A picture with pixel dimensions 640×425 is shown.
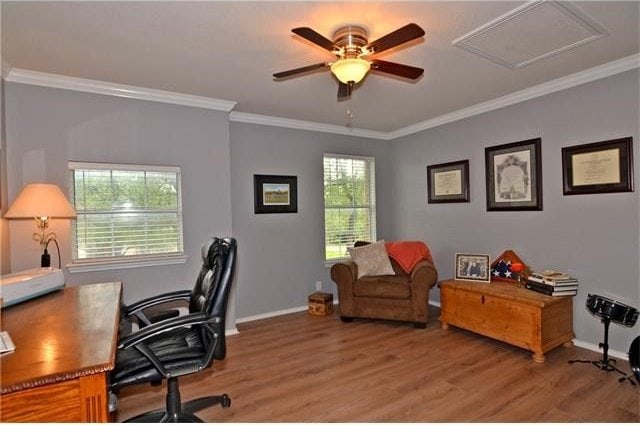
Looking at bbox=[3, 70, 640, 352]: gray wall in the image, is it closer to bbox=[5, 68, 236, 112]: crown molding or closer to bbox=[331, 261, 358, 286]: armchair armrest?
bbox=[5, 68, 236, 112]: crown molding

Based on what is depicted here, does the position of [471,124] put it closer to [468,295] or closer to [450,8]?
[468,295]

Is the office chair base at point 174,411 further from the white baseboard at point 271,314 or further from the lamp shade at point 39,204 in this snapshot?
the white baseboard at point 271,314

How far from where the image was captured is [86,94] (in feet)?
10.1

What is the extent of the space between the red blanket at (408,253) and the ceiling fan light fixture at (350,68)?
2433 millimetres

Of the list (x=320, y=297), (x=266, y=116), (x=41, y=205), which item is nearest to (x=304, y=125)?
(x=266, y=116)

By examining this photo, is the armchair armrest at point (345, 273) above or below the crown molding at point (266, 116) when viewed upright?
below

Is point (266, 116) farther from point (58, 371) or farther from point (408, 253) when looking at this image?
point (58, 371)

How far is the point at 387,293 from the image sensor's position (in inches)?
150

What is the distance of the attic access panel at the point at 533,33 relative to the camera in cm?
210

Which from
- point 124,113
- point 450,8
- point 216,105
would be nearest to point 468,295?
point 450,8

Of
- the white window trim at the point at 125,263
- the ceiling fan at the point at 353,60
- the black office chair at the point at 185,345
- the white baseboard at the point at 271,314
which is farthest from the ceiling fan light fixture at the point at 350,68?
the white baseboard at the point at 271,314

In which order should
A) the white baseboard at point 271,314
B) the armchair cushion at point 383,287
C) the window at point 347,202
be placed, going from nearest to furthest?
the armchair cushion at point 383,287 < the white baseboard at point 271,314 < the window at point 347,202

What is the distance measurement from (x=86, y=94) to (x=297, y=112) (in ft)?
6.84

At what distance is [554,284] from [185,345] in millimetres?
3025
